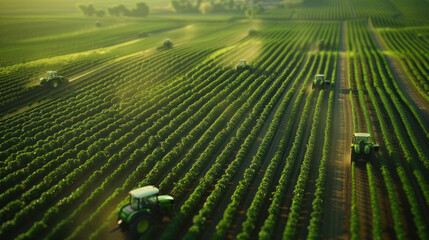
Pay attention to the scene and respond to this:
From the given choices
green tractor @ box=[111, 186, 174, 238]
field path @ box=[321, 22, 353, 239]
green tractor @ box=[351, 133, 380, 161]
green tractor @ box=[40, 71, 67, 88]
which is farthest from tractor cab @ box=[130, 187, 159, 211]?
green tractor @ box=[40, 71, 67, 88]

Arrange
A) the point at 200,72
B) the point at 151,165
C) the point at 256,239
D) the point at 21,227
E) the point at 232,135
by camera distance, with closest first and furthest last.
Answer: the point at 256,239
the point at 21,227
the point at 151,165
the point at 232,135
the point at 200,72

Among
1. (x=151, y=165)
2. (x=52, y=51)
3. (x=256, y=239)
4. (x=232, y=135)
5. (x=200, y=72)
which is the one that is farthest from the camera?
(x=52, y=51)

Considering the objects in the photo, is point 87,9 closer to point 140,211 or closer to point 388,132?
point 388,132

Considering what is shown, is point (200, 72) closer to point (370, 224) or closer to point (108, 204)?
point (108, 204)

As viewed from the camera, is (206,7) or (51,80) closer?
(51,80)

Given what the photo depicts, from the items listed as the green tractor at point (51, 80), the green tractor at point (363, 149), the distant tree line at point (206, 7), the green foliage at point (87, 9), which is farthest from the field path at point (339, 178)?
the green foliage at point (87, 9)

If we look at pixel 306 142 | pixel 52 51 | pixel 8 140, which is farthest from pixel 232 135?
pixel 52 51

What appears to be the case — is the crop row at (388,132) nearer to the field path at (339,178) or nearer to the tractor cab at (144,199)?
the field path at (339,178)

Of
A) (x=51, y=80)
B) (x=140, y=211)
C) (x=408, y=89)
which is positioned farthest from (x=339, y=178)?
(x=51, y=80)
